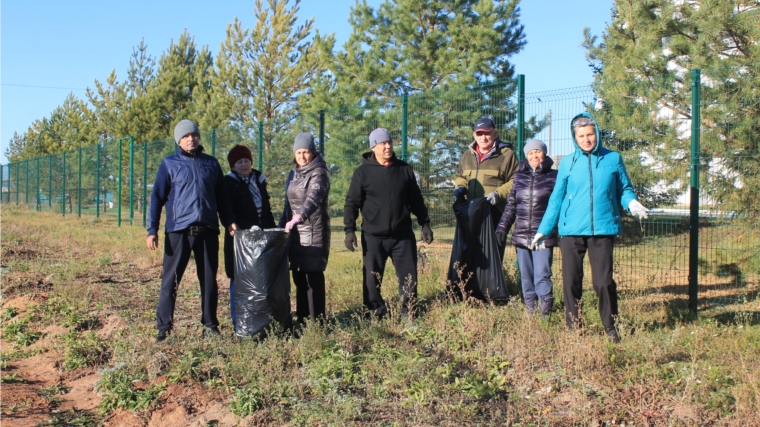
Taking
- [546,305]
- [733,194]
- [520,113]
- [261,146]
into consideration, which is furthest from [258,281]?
[261,146]

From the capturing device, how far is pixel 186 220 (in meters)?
4.89

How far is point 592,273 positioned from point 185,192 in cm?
307

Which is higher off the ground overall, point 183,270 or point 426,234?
point 426,234

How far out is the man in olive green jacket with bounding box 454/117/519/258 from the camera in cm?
551

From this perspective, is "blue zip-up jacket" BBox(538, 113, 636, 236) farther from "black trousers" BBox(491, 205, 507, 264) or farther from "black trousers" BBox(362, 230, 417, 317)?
"black trousers" BBox(362, 230, 417, 317)

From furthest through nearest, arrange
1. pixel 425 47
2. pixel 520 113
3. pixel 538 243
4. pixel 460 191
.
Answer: pixel 425 47
pixel 520 113
pixel 460 191
pixel 538 243

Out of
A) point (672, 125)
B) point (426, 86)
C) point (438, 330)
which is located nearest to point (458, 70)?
point (426, 86)

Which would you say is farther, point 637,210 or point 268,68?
point 268,68

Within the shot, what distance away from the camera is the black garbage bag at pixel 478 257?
17.4 feet

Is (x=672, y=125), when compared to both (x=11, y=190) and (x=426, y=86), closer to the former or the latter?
(x=426, y=86)

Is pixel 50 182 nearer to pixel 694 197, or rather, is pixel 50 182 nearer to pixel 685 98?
pixel 685 98

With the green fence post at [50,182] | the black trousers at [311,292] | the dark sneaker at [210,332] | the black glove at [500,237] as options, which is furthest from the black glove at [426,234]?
the green fence post at [50,182]

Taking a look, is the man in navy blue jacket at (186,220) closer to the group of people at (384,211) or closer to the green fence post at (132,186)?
the group of people at (384,211)

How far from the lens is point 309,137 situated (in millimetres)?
5066
